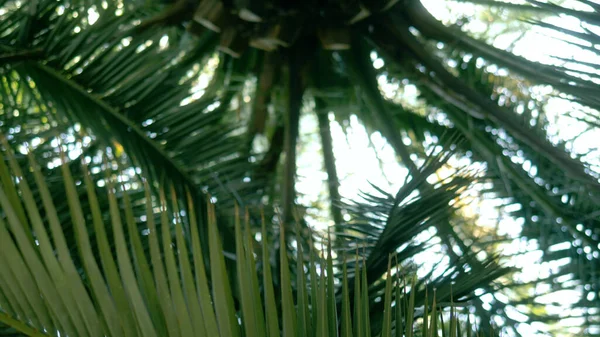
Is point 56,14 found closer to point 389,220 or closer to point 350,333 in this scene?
point 389,220

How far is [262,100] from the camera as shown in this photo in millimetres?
1886

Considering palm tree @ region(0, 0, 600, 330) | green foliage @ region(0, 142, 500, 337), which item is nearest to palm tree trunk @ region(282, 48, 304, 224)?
palm tree @ region(0, 0, 600, 330)

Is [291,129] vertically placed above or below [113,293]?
above

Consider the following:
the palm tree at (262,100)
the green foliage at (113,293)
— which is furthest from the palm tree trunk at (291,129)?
the green foliage at (113,293)

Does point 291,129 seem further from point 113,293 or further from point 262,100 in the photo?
point 113,293

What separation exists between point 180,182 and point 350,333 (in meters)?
0.79

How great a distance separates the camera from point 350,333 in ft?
2.69

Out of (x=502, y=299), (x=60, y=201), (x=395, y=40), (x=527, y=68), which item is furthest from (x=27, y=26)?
(x=502, y=299)

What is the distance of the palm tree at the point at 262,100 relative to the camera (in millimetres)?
1506

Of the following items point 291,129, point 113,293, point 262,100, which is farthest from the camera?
point 262,100

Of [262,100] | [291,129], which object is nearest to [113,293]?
[291,129]

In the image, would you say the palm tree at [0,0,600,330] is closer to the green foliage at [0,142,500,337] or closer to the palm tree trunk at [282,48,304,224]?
the palm tree trunk at [282,48,304,224]

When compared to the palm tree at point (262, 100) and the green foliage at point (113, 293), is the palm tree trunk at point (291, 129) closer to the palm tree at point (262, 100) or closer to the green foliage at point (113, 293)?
the palm tree at point (262, 100)

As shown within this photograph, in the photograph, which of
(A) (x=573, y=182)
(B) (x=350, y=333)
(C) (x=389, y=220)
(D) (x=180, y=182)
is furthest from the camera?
(A) (x=573, y=182)
